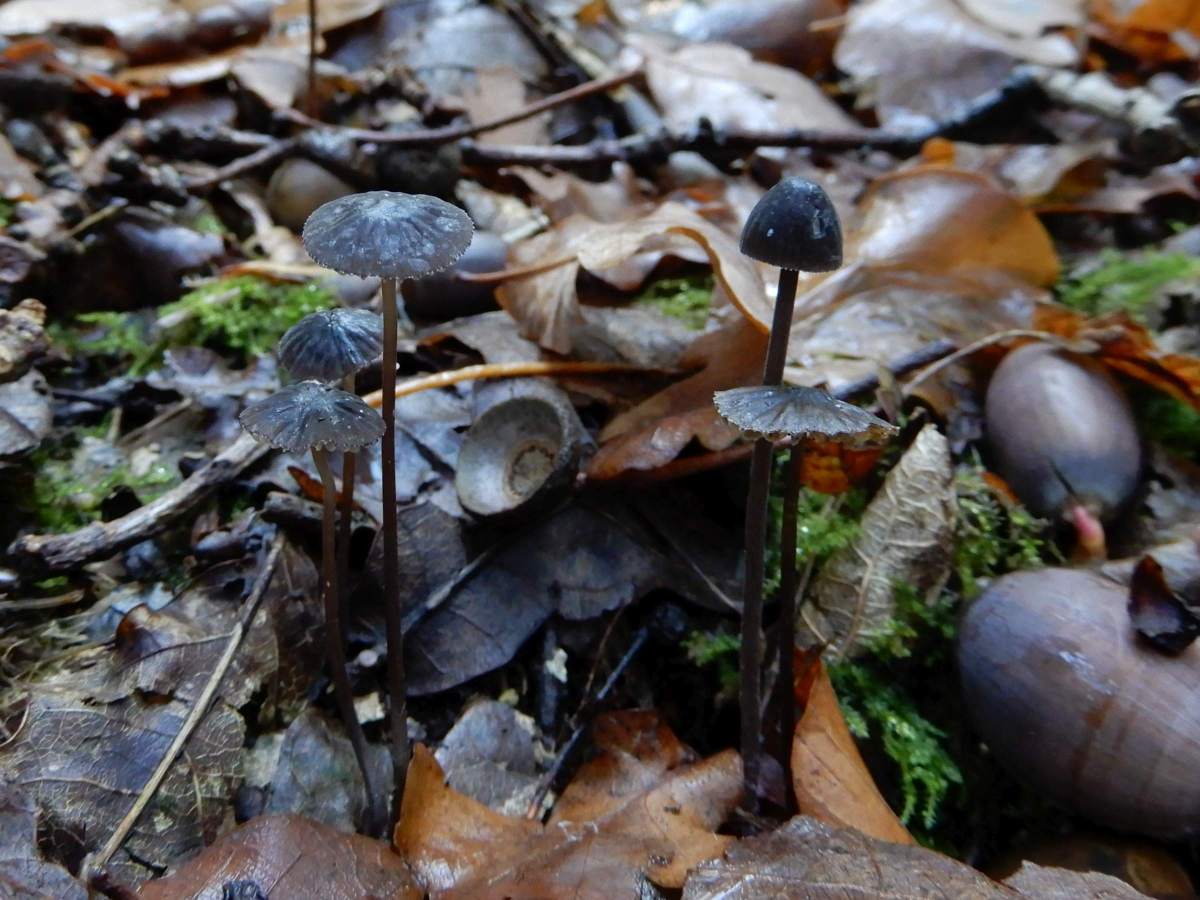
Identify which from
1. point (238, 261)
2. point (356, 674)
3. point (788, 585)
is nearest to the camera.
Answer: point (788, 585)

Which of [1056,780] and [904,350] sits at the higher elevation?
[904,350]

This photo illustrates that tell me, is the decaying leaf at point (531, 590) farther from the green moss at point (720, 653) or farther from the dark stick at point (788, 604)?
the dark stick at point (788, 604)

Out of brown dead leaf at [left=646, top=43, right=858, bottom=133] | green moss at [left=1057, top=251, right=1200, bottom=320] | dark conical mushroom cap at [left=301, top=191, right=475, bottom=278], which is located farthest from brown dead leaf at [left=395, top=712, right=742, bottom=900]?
brown dead leaf at [left=646, top=43, right=858, bottom=133]

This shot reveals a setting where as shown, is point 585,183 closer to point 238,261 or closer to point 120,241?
point 238,261

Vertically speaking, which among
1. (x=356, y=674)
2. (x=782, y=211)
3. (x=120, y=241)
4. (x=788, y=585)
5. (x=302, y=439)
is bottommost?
(x=356, y=674)

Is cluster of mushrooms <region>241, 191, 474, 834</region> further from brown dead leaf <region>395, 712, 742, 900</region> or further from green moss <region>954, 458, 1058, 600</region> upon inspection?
green moss <region>954, 458, 1058, 600</region>

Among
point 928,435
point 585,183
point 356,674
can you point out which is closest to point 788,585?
point 928,435

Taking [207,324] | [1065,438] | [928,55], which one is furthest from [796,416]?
[928,55]
